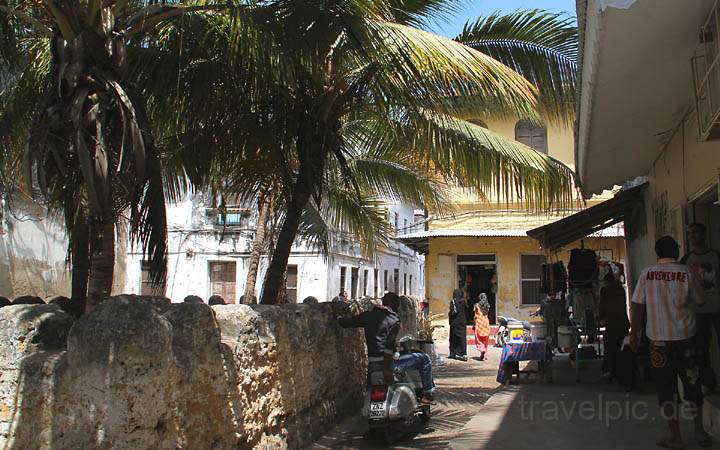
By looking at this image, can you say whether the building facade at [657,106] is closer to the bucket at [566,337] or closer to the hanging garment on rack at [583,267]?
the hanging garment on rack at [583,267]

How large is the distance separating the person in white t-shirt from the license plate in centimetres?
Answer: 260

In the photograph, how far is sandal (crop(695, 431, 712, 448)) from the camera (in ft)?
17.6

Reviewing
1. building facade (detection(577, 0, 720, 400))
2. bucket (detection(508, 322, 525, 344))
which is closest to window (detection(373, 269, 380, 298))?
bucket (detection(508, 322, 525, 344))

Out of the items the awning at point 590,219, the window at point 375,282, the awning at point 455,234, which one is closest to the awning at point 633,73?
the awning at point 590,219

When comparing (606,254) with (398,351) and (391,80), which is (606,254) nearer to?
(398,351)

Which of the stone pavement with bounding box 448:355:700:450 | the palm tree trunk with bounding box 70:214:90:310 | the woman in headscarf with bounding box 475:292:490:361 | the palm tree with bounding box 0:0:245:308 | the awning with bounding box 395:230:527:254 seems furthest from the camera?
the awning with bounding box 395:230:527:254

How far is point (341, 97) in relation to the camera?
7961 millimetres

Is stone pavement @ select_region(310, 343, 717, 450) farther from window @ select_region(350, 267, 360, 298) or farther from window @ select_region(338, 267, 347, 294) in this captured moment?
window @ select_region(350, 267, 360, 298)

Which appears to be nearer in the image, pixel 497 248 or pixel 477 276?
pixel 497 248

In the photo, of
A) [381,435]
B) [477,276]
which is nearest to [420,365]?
[381,435]

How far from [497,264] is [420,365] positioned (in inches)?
526

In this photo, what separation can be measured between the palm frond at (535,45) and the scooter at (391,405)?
387 cm

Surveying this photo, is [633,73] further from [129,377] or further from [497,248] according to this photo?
[497,248]

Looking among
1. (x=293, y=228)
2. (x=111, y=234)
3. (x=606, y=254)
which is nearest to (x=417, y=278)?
(x=606, y=254)
